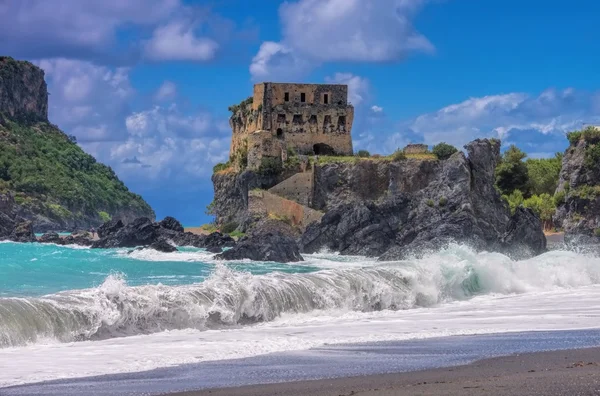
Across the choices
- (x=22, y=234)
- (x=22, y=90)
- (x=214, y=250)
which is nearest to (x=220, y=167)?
(x=22, y=234)

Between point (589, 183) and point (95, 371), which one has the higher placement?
point (589, 183)

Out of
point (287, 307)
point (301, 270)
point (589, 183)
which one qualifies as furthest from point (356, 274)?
point (589, 183)

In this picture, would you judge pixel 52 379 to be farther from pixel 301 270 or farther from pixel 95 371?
pixel 301 270

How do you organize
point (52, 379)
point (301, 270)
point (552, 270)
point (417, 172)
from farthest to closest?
point (417, 172), point (301, 270), point (552, 270), point (52, 379)

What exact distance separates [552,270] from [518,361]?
16.3 m

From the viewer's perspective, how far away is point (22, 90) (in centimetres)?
14762

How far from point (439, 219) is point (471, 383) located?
3758 cm

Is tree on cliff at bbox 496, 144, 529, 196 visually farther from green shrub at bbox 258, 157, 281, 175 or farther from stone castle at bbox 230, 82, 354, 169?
green shrub at bbox 258, 157, 281, 175

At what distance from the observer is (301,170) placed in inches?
2495

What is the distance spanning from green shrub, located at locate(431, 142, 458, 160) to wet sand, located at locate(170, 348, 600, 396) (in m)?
52.1

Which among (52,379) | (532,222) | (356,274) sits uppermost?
(532,222)

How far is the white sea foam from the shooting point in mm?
12562

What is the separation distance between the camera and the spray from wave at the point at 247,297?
1431cm

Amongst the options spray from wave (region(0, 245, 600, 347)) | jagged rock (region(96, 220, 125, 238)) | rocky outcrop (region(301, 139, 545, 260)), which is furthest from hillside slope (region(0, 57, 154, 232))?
spray from wave (region(0, 245, 600, 347))
